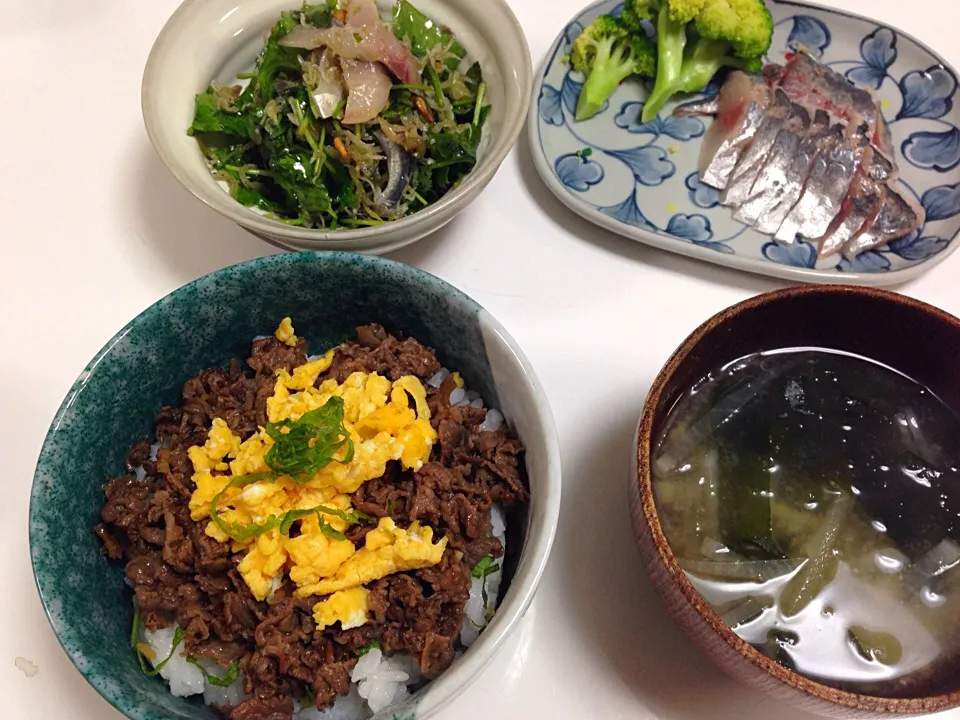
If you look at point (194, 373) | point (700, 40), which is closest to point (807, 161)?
point (700, 40)

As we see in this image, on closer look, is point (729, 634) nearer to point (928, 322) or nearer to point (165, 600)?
point (928, 322)

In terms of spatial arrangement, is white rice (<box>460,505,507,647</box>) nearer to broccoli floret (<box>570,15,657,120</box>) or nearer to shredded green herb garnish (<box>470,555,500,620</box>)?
shredded green herb garnish (<box>470,555,500,620</box>)

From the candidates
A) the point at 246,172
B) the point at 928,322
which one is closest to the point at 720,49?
the point at 928,322

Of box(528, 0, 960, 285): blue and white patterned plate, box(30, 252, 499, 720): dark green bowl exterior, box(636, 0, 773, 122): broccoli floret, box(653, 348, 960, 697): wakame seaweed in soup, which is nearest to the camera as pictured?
box(30, 252, 499, 720): dark green bowl exterior

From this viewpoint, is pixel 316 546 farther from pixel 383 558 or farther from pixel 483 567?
pixel 483 567

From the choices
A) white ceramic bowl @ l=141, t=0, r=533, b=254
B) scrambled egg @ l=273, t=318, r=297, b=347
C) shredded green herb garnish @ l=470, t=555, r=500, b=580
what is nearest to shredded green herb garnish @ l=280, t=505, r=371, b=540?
shredded green herb garnish @ l=470, t=555, r=500, b=580

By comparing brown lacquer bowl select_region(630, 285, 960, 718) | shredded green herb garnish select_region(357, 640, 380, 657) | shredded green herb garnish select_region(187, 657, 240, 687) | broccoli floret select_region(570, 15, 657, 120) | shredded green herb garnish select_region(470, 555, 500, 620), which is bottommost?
shredded green herb garnish select_region(187, 657, 240, 687)
